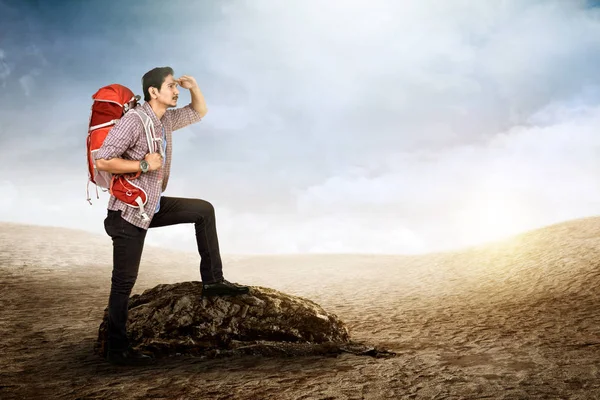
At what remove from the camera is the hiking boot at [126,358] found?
4.73 meters

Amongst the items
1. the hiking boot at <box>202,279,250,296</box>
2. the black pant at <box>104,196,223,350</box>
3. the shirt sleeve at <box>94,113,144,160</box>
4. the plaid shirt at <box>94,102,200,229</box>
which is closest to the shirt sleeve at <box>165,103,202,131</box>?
the plaid shirt at <box>94,102,200,229</box>

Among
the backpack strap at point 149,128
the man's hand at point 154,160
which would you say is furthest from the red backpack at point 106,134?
the man's hand at point 154,160

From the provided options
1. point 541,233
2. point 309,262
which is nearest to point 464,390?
point 541,233

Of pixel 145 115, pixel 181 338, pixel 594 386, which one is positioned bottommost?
pixel 594 386

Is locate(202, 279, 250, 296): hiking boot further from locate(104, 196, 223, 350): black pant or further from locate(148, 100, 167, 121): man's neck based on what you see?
locate(148, 100, 167, 121): man's neck

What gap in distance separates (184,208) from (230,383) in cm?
177

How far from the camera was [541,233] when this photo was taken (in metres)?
14.4

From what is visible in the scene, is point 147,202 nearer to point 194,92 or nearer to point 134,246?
point 134,246

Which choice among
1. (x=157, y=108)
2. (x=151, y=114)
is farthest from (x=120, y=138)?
(x=157, y=108)

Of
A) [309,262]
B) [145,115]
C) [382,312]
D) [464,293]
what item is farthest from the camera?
[309,262]

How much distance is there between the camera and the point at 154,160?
14.0 feet

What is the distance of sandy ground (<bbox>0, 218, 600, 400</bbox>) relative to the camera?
3.87 metres

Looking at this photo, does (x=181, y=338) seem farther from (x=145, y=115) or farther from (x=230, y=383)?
(x=145, y=115)

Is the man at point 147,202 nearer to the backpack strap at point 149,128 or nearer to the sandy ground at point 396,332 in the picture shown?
the backpack strap at point 149,128
